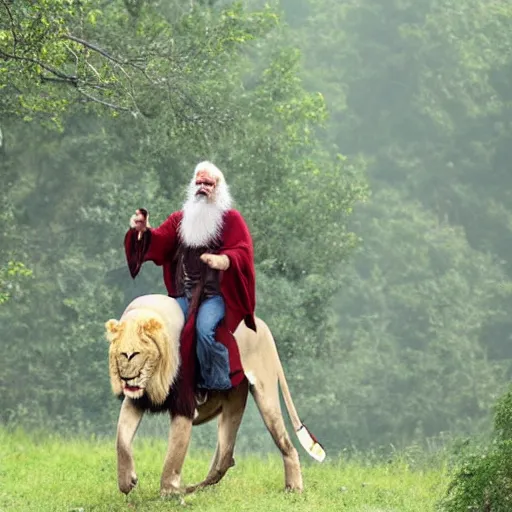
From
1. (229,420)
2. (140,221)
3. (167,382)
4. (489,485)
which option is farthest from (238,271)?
(489,485)

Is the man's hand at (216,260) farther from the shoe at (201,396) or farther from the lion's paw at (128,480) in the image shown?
the lion's paw at (128,480)

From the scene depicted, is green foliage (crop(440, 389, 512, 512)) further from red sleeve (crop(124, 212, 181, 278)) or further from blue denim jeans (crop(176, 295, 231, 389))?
red sleeve (crop(124, 212, 181, 278))

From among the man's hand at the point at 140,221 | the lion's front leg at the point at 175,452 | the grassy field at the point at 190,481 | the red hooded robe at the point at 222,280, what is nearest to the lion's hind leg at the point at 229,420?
the grassy field at the point at 190,481

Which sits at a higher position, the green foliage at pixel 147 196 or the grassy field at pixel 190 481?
the green foliage at pixel 147 196

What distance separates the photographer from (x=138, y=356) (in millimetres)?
9555

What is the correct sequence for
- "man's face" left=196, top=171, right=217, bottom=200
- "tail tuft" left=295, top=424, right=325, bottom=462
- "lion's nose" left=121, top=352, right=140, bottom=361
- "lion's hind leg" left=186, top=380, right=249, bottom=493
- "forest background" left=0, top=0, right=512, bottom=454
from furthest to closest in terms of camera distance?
"forest background" left=0, top=0, right=512, bottom=454
"tail tuft" left=295, top=424, right=325, bottom=462
"lion's hind leg" left=186, top=380, right=249, bottom=493
"man's face" left=196, top=171, right=217, bottom=200
"lion's nose" left=121, top=352, right=140, bottom=361

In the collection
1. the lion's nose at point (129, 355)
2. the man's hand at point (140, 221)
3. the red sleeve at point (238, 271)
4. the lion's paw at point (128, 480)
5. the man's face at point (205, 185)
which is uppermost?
the man's face at point (205, 185)

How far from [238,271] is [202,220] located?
1.61 feet

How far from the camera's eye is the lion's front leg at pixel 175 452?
989 centimetres

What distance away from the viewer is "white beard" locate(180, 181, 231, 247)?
402 inches

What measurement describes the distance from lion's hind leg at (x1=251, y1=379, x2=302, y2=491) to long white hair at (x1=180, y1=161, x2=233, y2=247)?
1.22m

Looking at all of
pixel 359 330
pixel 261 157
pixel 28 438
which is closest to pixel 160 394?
pixel 28 438

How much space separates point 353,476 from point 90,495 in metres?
3.44

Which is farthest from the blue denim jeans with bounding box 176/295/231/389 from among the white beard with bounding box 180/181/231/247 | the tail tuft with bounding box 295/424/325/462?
the tail tuft with bounding box 295/424/325/462
